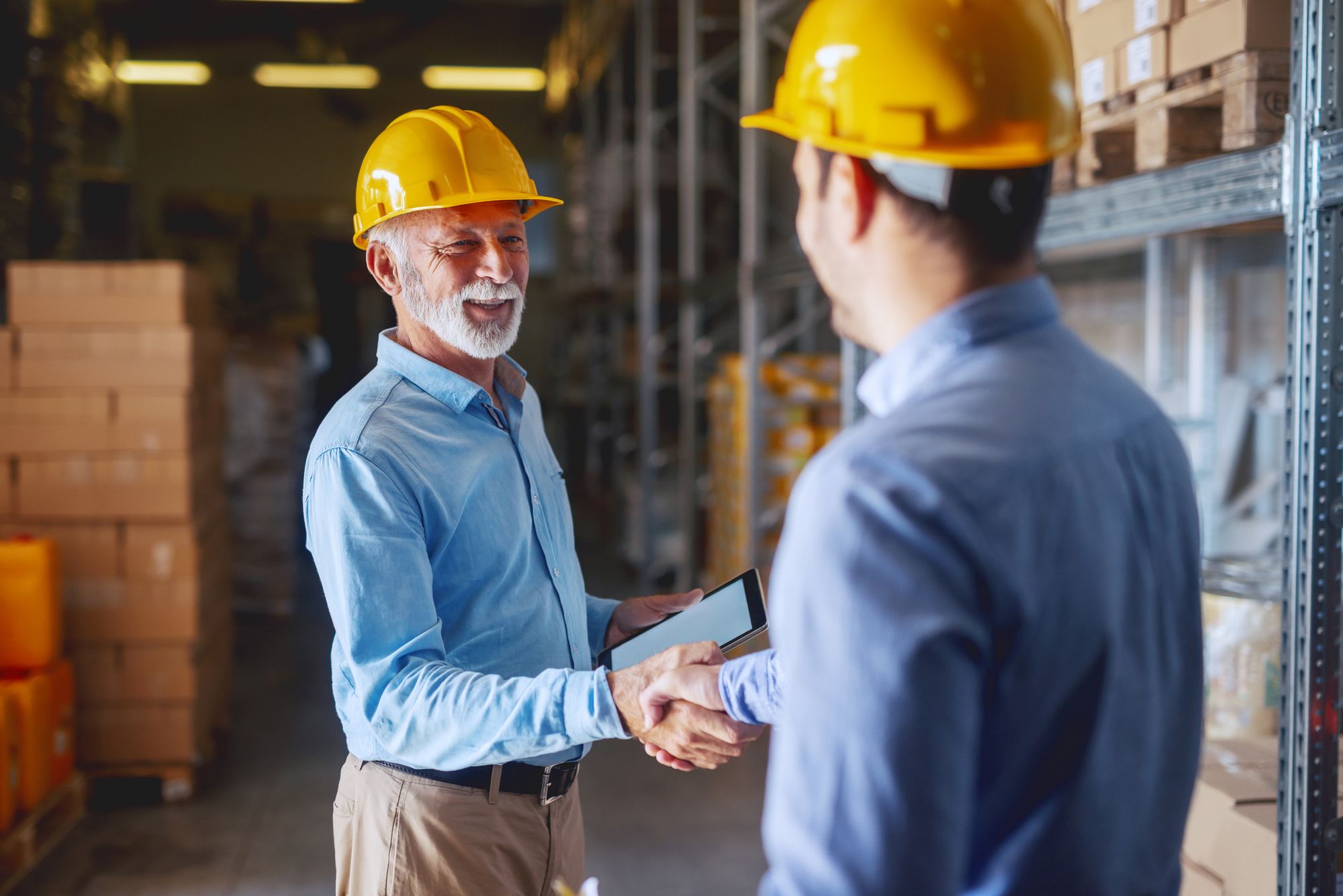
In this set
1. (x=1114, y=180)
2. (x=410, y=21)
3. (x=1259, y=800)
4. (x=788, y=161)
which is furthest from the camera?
(x=410, y=21)

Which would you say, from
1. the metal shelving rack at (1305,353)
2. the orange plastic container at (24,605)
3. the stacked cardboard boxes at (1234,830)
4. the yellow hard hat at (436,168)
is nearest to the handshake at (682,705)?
the yellow hard hat at (436,168)

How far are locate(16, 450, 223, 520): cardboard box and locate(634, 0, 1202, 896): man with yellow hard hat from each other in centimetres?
450

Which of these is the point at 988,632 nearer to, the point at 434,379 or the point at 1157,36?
the point at 434,379

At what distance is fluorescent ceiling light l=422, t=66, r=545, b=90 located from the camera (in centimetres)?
1612

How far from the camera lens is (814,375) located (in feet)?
23.6

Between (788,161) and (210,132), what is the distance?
10.4 m

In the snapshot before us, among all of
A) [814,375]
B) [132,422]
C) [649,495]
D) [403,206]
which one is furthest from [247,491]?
[403,206]

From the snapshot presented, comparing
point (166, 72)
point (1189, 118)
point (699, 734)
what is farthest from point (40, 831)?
point (166, 72)

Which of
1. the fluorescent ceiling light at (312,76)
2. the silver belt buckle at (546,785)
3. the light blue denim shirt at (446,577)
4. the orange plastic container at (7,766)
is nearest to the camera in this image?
the light blue denim shirt at (446,577)

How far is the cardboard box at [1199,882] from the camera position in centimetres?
281

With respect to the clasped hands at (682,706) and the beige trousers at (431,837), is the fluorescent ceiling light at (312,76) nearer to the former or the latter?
the beige trousers at (431,837)

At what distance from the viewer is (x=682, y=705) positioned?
165cm

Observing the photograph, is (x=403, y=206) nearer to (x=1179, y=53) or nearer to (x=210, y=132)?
(x=1179, y=53)

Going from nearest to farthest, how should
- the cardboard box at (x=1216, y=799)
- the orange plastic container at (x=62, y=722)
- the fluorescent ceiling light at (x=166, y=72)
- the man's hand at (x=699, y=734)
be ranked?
the man's hand at (x=699, y=734)
the cardboard box at (x=1216, y=799)
the orange plastic container at (x=62, y=722)
the fluorescent ceiling light at (x=166, y=72)
